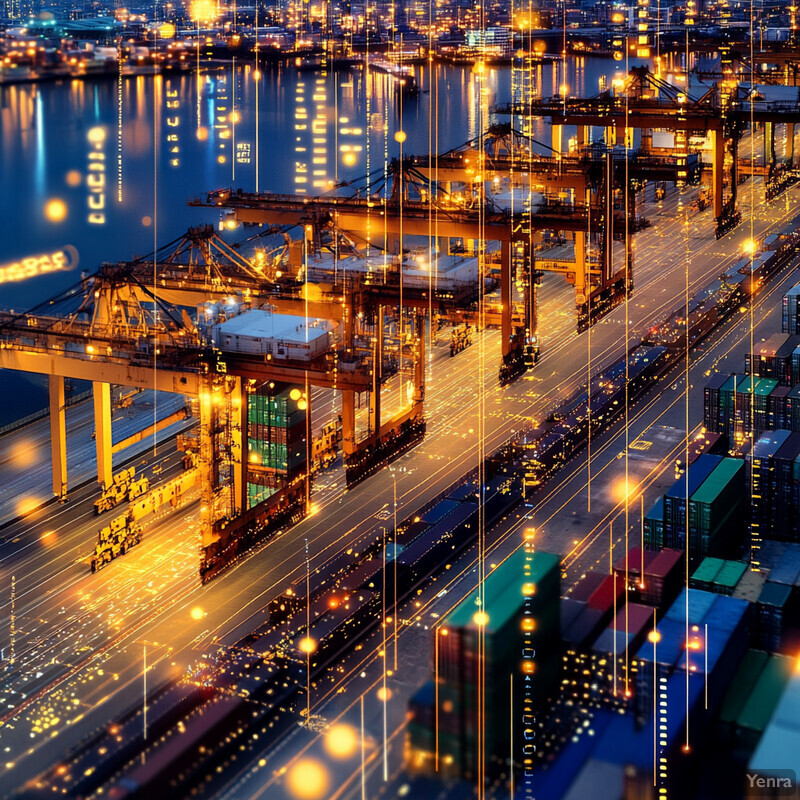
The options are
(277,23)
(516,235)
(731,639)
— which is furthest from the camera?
(277,23)

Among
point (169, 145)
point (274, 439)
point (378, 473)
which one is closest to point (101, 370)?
point (274, 439)

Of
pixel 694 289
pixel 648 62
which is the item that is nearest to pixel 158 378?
pixel 694 289

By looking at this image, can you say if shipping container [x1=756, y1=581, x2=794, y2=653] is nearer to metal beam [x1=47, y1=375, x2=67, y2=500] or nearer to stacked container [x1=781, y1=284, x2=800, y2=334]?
metal beam [x1=47, y1=375, x2=67, y2=500]

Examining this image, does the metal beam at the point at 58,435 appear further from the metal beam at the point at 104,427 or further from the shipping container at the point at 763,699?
the shipping container at the point at 763,699

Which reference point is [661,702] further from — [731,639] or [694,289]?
[694,289]

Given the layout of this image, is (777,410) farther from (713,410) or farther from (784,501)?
(784,501)

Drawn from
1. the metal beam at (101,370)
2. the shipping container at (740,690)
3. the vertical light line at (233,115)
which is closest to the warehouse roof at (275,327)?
the metal beam at (101,370)
